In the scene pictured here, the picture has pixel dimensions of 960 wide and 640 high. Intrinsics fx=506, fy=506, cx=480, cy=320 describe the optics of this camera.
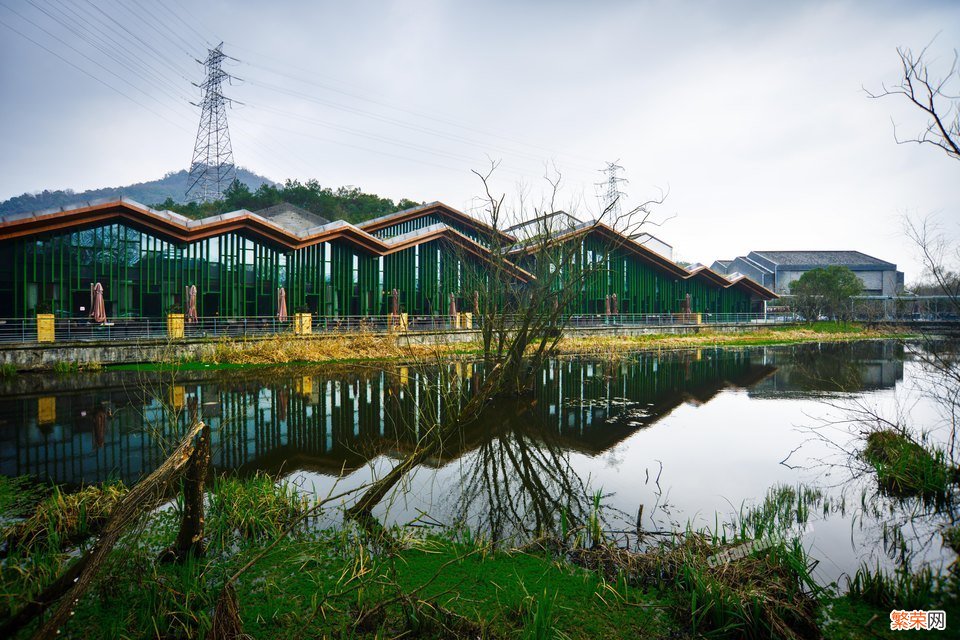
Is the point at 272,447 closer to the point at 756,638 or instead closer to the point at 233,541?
the point at 233,541

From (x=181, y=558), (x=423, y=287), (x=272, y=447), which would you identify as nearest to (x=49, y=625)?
(x=181, y=558)

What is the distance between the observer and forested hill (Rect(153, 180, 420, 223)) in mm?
45425

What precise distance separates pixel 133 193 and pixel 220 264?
4822 inches

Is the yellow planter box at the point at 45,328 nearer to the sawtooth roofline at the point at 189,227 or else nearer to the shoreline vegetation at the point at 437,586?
the sawtooth roofline at the point at 189,227

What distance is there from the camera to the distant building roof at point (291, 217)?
39.4m

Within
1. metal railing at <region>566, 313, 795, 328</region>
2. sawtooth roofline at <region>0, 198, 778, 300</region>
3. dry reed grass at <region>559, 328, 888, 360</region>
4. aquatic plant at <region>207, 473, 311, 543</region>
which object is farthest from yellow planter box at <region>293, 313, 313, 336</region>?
aquatic plant at <region>207, 473, 311, 543</region>

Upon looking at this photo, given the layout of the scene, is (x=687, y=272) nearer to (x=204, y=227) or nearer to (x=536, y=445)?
(x=204, y=227)

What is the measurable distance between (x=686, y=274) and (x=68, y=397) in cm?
3906

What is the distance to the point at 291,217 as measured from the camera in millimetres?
41469

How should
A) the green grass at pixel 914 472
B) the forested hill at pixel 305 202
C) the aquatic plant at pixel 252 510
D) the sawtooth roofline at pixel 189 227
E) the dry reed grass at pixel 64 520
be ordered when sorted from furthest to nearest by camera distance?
the forested hill at pixel 305 202 → the sawtooth roofline at pixel 189 227 → the green grass at pixel 914 472 → the aquatic plant at pixel 252 510 → the dry reed grass at pixel 64 520

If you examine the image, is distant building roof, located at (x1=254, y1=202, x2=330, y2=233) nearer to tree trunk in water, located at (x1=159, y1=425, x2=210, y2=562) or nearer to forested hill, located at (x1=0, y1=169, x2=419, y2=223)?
forested hill, located at (x1=0, y1=169, x2=419, y2=223)

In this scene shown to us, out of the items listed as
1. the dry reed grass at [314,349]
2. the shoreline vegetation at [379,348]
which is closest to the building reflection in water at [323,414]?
the shoreline vegetation at [379,348]

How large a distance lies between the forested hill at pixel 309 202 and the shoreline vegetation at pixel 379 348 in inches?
1135

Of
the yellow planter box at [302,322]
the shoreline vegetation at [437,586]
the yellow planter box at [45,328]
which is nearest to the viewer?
the shoreline vegetation at [437,586]
